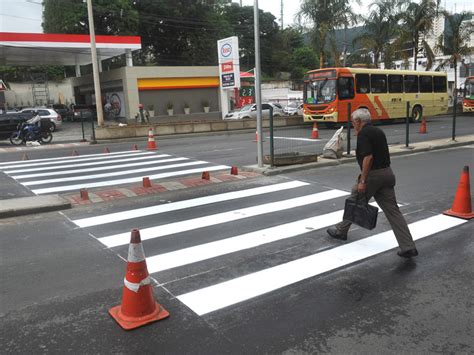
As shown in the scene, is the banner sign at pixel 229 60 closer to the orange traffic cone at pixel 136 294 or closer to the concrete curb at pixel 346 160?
the concrete curb at pixel 346 160

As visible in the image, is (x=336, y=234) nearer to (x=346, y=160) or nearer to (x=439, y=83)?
(x=346, y=160)

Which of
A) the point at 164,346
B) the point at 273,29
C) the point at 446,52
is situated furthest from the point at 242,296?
the point at 273,29

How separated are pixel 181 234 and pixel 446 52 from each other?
3912 centimetres

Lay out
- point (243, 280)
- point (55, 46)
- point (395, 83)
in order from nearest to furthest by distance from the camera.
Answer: point (243, 280)
point (395, 83)
point (55, 46)

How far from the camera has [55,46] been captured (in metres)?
31.0

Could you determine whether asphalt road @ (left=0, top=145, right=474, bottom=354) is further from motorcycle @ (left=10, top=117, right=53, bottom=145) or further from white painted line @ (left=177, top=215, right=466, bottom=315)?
motorcycle @ (left=10, top=117, right=53, bottom=145)

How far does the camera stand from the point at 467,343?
3.56 metres

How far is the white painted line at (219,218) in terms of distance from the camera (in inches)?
256

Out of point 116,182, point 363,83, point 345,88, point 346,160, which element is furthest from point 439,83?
point 116,182

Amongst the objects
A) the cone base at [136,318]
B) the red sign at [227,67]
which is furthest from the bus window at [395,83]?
the cone base at [136,318]

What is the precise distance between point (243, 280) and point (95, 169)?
919 centimetres

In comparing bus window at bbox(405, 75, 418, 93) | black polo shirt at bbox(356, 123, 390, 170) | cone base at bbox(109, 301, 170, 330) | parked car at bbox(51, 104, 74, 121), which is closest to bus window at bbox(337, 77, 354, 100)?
bus window at bbox(405, 75, 418, 93)

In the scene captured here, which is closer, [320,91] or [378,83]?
[320,91]

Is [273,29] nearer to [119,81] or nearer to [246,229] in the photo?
[119,81]
